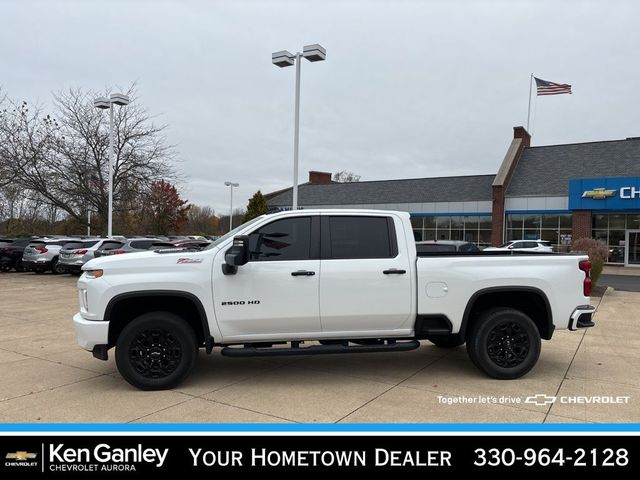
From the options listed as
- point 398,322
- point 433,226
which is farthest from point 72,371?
point 433,226

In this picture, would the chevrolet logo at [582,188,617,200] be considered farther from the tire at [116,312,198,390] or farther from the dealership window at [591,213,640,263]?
the tire at [116,312,198,390]

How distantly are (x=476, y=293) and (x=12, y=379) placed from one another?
17.4ft

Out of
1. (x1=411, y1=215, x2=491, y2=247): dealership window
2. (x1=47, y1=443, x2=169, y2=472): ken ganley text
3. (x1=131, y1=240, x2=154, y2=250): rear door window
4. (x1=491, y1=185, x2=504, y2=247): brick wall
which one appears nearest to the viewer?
(x1=47, y1=443, x2=169, y2=472): ken ganley text

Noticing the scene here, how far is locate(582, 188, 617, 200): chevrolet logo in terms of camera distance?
29.1 metres

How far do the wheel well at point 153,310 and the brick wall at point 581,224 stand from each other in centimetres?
2955

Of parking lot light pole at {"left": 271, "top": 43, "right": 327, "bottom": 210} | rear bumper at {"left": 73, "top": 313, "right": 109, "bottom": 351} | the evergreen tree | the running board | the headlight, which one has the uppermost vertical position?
parking lot light pole at {"left": 271, "top": 43, "right": 327, "bottom": 210}

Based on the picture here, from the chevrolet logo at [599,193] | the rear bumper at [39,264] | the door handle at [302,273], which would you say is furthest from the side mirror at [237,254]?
the chevrolet logo at [599,193]

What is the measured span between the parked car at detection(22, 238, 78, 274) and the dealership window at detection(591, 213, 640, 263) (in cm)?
2866

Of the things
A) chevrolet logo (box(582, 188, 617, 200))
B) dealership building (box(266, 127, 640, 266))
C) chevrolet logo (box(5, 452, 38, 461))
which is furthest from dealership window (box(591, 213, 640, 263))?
chevrolet logo (box(5, 452, 38, 461))

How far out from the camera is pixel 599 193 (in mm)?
29266

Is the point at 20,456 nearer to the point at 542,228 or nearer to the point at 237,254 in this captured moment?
the point at 237,254

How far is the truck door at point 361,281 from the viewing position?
17.6 ft

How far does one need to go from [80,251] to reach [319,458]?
60.8 feet

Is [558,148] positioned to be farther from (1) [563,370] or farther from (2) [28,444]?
(2) [28,444]
